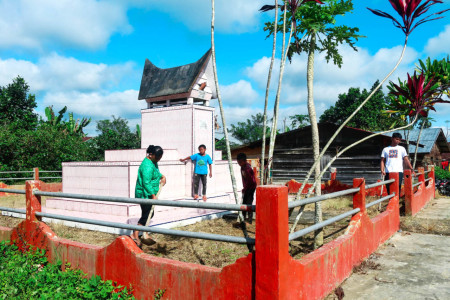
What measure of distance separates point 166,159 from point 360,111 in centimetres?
3272

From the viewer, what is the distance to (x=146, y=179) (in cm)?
561

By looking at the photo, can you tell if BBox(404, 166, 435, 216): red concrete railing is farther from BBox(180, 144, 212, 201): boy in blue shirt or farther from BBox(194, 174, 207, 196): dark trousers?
BBox(194, 174, 207, 196): dark trousers

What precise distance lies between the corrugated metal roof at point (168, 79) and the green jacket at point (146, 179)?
18.5ft

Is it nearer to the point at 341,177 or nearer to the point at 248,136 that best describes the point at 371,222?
the point at 341,177

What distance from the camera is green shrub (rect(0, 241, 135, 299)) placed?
3533mm

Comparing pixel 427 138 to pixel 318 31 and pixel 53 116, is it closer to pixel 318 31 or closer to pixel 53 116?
pixel 318 31

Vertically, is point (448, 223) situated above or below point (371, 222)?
below

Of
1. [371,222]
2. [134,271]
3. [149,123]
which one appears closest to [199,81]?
[149,123]

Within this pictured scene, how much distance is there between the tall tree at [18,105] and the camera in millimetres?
24000

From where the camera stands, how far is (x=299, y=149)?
64.3 ft

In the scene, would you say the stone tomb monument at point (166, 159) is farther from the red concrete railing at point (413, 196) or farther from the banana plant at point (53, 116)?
the banana plant at point (53, 116)

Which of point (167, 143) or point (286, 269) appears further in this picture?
point (167, 143)

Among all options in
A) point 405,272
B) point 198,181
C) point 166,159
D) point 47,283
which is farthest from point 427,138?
point 47,283

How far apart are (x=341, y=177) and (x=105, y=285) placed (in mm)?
16568
